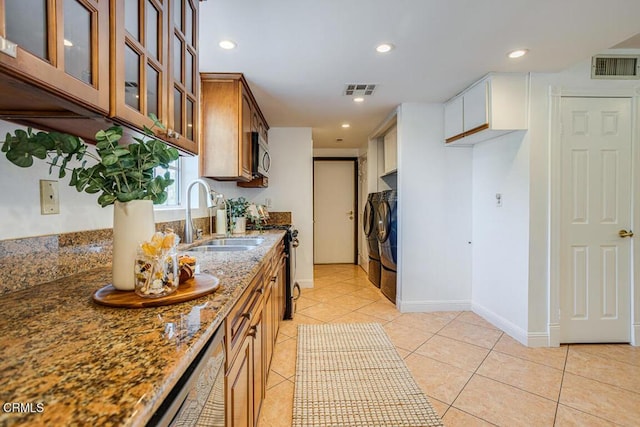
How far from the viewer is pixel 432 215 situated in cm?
322

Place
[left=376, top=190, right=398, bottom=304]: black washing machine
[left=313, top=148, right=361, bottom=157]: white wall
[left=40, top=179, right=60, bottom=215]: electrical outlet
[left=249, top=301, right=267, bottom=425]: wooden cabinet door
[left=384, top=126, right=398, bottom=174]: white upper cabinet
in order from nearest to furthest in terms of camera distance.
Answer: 1. [left=40, top=179, right=60, bottom=215]: electrical outlet
2. [left=249, top=301, right=267, bottom=425]: wooden cabinet door
3. [left=376, top=190, right=398, bottom=304]: black washing machine
4. [left=384, top=126, right=398, bottom=174]: white upper cabinet
5. [left=313, top=148, right=361, bottom=157]: white wall

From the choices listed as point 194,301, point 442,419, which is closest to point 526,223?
point 442,419

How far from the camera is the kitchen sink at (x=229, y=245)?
2137 mm

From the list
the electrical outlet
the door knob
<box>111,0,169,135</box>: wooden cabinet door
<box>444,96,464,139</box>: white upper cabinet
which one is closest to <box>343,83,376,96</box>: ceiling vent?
<box>444,96,464,139</box>: white upper cabinet

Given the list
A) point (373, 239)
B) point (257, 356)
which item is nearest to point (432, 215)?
point (373, 239)

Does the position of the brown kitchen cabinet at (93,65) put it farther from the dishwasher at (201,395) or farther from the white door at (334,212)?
the white door at (334,212)

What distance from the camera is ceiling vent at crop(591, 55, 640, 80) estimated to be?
2404mm

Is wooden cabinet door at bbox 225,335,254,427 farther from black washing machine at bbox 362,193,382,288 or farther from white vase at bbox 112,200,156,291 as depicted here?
black washing machine at bbox 362,193,382,288

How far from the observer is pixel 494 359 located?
7.35 feet

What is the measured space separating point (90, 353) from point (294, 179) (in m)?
3.58

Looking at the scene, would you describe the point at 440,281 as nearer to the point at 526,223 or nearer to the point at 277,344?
the point at 526,223

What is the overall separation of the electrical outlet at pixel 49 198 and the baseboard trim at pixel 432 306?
9.98 feet

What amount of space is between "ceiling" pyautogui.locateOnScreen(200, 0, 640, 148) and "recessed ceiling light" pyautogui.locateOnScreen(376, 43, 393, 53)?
0.05 m

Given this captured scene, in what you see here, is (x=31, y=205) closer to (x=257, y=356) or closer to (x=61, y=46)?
(x=61, y=46)
